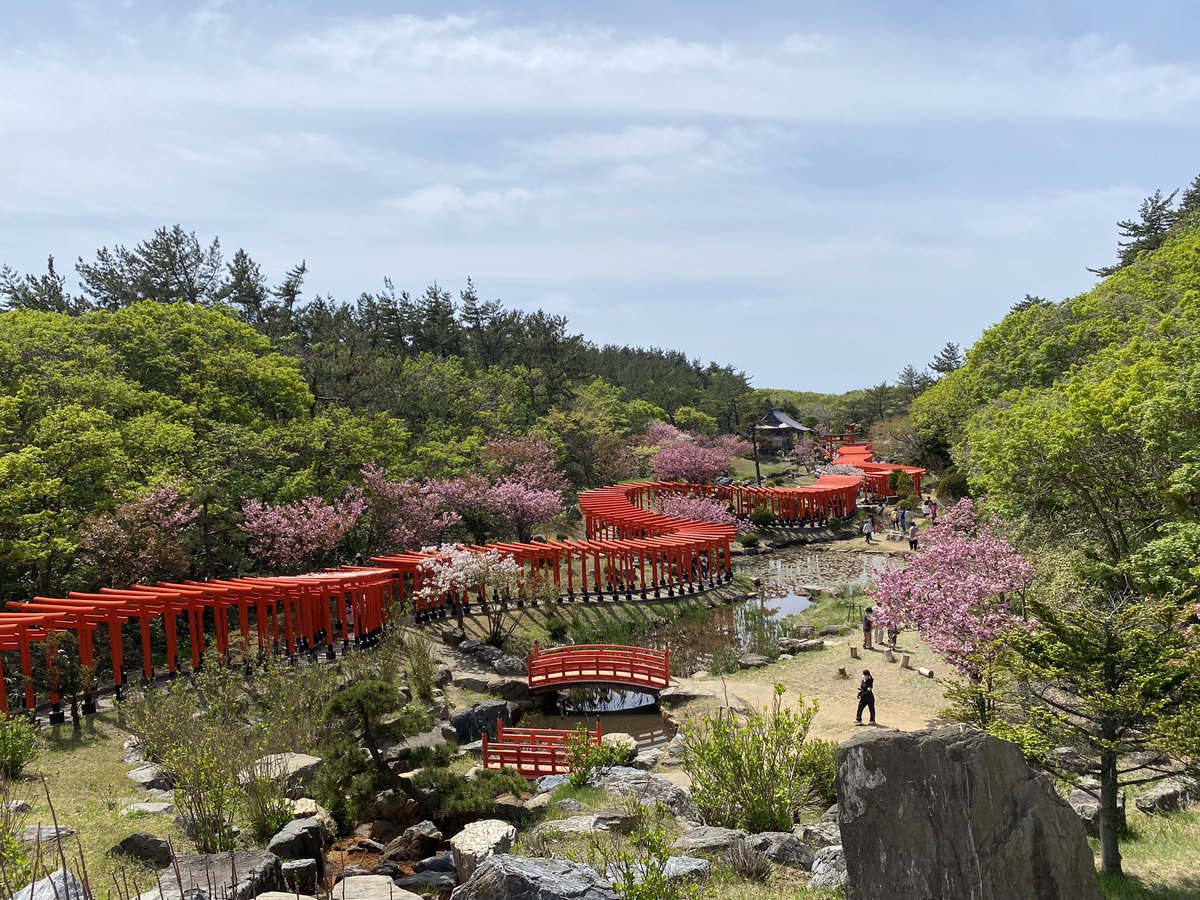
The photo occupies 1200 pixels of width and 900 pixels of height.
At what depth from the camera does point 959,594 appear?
1502 centimetres

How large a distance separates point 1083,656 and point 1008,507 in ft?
43.7

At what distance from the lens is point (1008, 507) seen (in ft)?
66.3

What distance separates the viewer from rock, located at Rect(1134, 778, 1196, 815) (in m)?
10.2

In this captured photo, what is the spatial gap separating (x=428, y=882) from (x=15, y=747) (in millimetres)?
6786

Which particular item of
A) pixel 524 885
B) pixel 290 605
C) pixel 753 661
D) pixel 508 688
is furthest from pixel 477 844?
pixel 753 661

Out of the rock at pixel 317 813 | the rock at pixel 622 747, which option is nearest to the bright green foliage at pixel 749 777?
the rock at pixel 622 747

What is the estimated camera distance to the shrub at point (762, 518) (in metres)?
42.3

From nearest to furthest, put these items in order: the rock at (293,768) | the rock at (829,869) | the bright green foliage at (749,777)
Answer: the rock at (829,869)
the bright green foliage at (749,777)
the rock at (293,768)

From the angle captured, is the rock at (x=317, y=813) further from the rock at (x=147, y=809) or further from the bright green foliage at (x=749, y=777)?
the bright green foliage at (x=749, y=777)

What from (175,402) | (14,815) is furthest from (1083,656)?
(175,402)

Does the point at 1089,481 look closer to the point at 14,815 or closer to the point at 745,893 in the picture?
the point at 745,893

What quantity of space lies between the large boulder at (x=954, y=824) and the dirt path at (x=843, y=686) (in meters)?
10.1

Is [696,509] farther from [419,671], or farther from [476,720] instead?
[476,720]

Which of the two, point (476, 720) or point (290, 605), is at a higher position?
point (290, 605)
